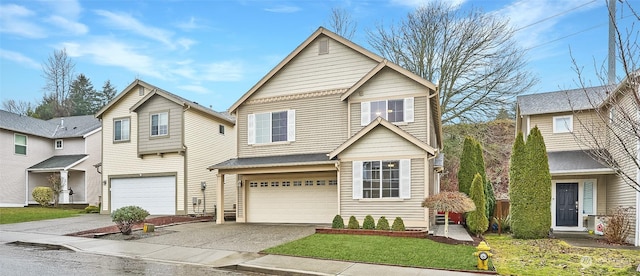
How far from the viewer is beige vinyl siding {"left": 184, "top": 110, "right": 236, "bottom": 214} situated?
64.9 feet

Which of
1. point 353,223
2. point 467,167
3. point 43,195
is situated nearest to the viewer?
point 353,223

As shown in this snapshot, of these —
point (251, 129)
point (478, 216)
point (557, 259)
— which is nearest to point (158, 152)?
point (251, 129)

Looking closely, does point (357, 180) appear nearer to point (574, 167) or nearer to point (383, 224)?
point (383, 224)

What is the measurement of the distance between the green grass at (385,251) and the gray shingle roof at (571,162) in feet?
24.0

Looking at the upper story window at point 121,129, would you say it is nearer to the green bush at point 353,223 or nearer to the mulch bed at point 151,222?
the mulch bed at point 151,222

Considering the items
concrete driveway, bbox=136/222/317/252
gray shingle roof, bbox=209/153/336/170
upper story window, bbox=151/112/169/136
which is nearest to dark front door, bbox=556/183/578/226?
gray shingle roof, bbox=209/153/336/170

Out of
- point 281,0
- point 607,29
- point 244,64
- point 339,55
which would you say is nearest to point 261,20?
point 281,0

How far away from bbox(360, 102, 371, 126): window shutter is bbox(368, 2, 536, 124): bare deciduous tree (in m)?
10.3

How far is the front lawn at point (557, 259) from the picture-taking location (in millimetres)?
8547

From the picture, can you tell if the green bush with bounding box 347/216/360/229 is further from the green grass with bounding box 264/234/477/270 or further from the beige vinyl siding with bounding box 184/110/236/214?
the beige vinyl siding with bounding box 184/110/236/214

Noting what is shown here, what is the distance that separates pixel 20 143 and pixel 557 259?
29.1 m

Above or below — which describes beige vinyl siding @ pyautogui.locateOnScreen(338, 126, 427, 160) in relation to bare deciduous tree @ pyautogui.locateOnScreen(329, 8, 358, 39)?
below

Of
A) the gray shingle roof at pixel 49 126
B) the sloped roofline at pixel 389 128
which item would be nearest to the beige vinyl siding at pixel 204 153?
the sloped roofline at pixel 389 128

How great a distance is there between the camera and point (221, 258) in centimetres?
984
